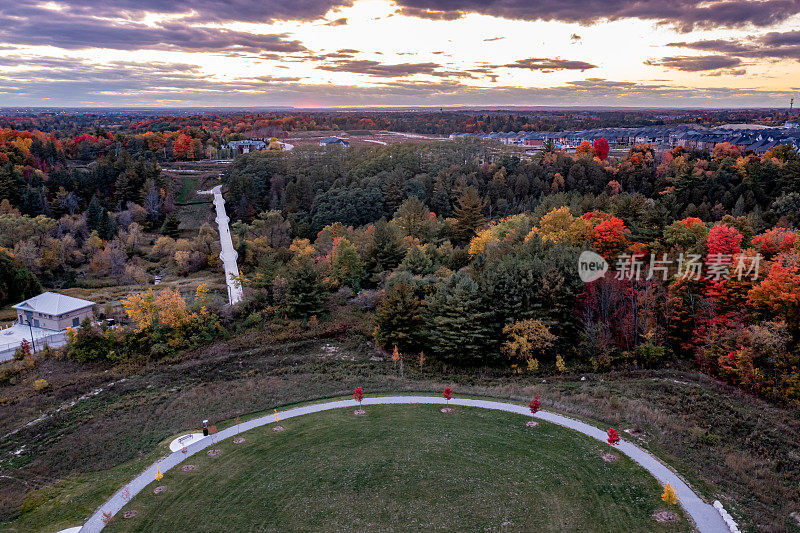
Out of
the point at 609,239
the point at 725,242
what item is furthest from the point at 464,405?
the point at 609,239

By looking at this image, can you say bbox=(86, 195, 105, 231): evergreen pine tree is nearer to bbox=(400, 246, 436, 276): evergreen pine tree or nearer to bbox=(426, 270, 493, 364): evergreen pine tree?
bbox=(400, 246, 436, 276): evergreen pine tree

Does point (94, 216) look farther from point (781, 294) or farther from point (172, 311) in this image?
point (781, 294)

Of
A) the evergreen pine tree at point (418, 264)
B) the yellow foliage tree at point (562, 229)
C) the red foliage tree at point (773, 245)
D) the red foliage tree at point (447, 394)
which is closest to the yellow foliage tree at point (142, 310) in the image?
the evergreen pine tree at point (418, 264)

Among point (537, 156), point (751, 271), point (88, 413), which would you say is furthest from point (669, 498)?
point (537, 156)

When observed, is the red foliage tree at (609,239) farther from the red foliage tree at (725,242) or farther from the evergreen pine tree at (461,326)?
the evergreen pine tree at (461,326)

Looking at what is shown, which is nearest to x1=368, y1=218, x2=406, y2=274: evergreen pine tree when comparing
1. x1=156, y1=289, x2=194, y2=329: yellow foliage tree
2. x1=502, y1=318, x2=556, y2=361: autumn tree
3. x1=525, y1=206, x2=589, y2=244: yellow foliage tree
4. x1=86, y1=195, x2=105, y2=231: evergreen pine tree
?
x1=525, y1=206, x2=589, y2=244: yellow foliage tree

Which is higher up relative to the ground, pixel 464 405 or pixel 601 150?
pixel 601 150

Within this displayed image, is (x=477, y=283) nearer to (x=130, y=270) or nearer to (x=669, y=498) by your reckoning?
(x=669, y=498)
